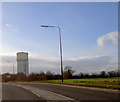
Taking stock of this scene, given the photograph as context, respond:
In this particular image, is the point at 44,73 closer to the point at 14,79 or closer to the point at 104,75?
the point at 14,79

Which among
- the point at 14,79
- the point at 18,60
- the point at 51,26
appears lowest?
the point at 14,79

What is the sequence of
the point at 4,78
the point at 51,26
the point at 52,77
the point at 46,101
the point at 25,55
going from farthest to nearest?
the point at 4,78
the point at 52,77
the point at 25,55
the point at 51,26
the point at 46,101

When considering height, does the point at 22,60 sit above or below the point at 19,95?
above

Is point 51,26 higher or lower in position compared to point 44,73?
higher

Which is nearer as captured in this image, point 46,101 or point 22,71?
point 46,101

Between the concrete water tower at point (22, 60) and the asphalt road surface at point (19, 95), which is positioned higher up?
the concrete water tower at point (22, 60)

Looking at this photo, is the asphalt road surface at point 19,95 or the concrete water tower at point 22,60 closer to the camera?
the asphalt road surface at point 19,95

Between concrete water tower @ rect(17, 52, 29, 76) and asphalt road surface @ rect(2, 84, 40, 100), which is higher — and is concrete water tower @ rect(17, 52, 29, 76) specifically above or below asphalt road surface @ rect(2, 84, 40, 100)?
above

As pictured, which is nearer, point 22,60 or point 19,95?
point 19,95

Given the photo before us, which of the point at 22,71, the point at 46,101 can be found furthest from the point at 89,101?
the point at 22,71

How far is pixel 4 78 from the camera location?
299ft

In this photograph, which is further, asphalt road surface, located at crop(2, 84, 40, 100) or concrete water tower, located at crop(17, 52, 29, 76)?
concrete water tower, located at crop(17, 52, 29, 76)

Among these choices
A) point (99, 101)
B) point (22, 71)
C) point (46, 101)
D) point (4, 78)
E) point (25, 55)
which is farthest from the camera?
point (4, 78)

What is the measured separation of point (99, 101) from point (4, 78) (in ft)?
274
